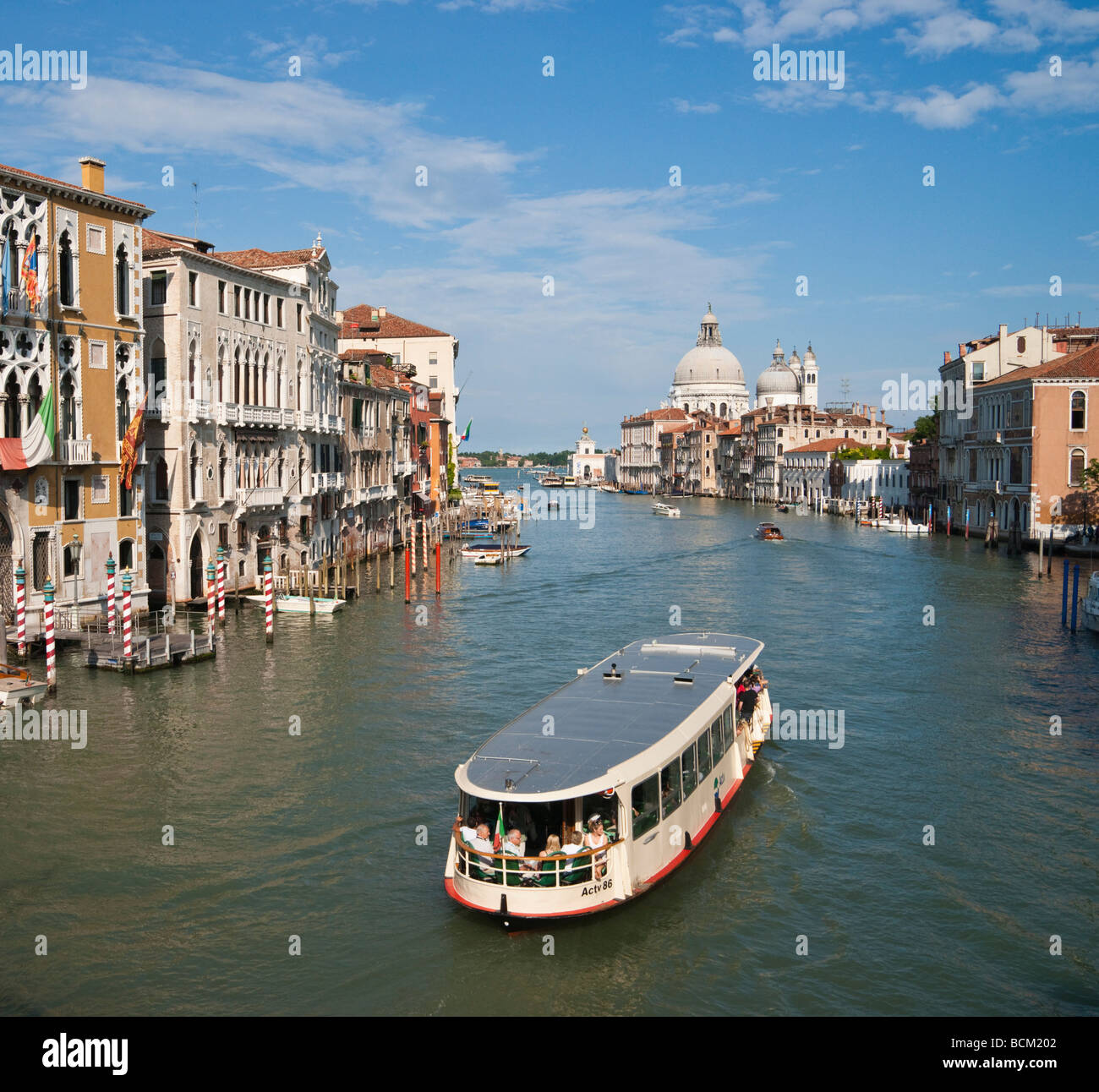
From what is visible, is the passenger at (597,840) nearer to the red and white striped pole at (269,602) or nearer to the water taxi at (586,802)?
the water taxi at (586,802)

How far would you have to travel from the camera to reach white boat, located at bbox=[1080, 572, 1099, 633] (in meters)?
27.7

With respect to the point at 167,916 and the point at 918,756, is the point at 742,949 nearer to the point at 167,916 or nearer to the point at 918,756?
the point at 167,916

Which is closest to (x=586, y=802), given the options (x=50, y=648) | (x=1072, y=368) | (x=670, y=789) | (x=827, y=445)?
(x=670, y=789)

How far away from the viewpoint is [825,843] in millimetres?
13453

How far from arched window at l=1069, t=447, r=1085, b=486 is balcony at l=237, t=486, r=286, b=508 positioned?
116 feet

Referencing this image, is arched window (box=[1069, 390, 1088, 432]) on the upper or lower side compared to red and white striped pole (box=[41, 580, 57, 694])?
upper

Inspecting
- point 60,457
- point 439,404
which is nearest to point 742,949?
point 60,457

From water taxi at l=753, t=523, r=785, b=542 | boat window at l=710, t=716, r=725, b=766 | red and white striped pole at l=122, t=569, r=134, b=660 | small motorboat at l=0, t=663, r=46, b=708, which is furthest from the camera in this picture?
water taxi at l=753, t=523, r=785, b=542

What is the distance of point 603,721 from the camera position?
505 inches

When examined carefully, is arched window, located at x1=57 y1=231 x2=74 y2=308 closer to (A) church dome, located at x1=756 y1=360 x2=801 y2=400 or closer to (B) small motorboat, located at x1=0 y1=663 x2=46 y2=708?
(B) small motorboat, located at x1=0 y1=663 x2=46 y2=708

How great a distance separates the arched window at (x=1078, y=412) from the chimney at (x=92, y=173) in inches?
1618

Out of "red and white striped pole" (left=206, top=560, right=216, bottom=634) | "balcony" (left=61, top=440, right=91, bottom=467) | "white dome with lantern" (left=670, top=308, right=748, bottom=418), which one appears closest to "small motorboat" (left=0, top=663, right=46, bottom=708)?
"red and white striped pole" (left=206, top=560, right=216, bottom=634)
